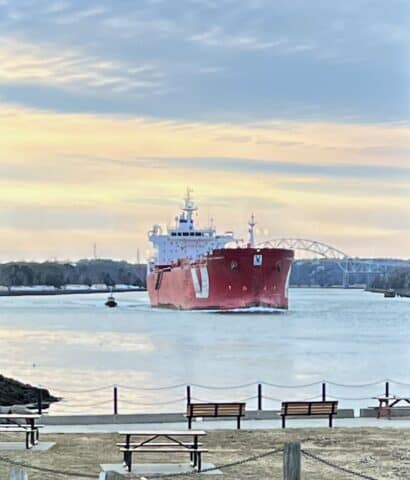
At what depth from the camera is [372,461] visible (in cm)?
1240

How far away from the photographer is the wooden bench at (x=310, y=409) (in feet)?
52.2

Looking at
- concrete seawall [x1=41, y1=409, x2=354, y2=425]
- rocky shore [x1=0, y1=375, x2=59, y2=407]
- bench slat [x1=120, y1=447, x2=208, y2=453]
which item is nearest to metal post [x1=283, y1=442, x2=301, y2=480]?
bench slat [x1=120, y1=447, x2=208, y2=453]

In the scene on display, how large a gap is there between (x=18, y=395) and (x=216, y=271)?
162ft

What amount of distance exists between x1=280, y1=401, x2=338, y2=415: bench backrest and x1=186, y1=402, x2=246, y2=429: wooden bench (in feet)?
2.33

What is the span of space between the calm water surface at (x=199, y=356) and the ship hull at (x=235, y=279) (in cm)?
155

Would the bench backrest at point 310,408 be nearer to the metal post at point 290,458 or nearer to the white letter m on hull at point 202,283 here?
the metal post at point 290,458

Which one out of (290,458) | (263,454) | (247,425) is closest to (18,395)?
(247,425)

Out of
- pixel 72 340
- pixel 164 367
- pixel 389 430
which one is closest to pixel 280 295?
pixel 72 340

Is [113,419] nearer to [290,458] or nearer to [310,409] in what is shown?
[310,409]

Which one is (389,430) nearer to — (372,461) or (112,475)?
(372,461)

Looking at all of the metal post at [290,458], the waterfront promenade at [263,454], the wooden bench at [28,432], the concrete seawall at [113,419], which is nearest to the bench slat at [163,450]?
the waterfront promenade at [263,454]

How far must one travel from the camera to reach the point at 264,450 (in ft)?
43.5

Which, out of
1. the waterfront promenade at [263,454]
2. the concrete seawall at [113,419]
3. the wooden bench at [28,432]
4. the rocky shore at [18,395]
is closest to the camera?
the waterfront promenade at [263,454]

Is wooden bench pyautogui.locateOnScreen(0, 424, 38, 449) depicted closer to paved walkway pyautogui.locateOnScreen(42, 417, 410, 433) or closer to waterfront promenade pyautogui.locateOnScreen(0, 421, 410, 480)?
waterfront promenade pyautogui.locateOnScreen(0, 421, 410, 480)
